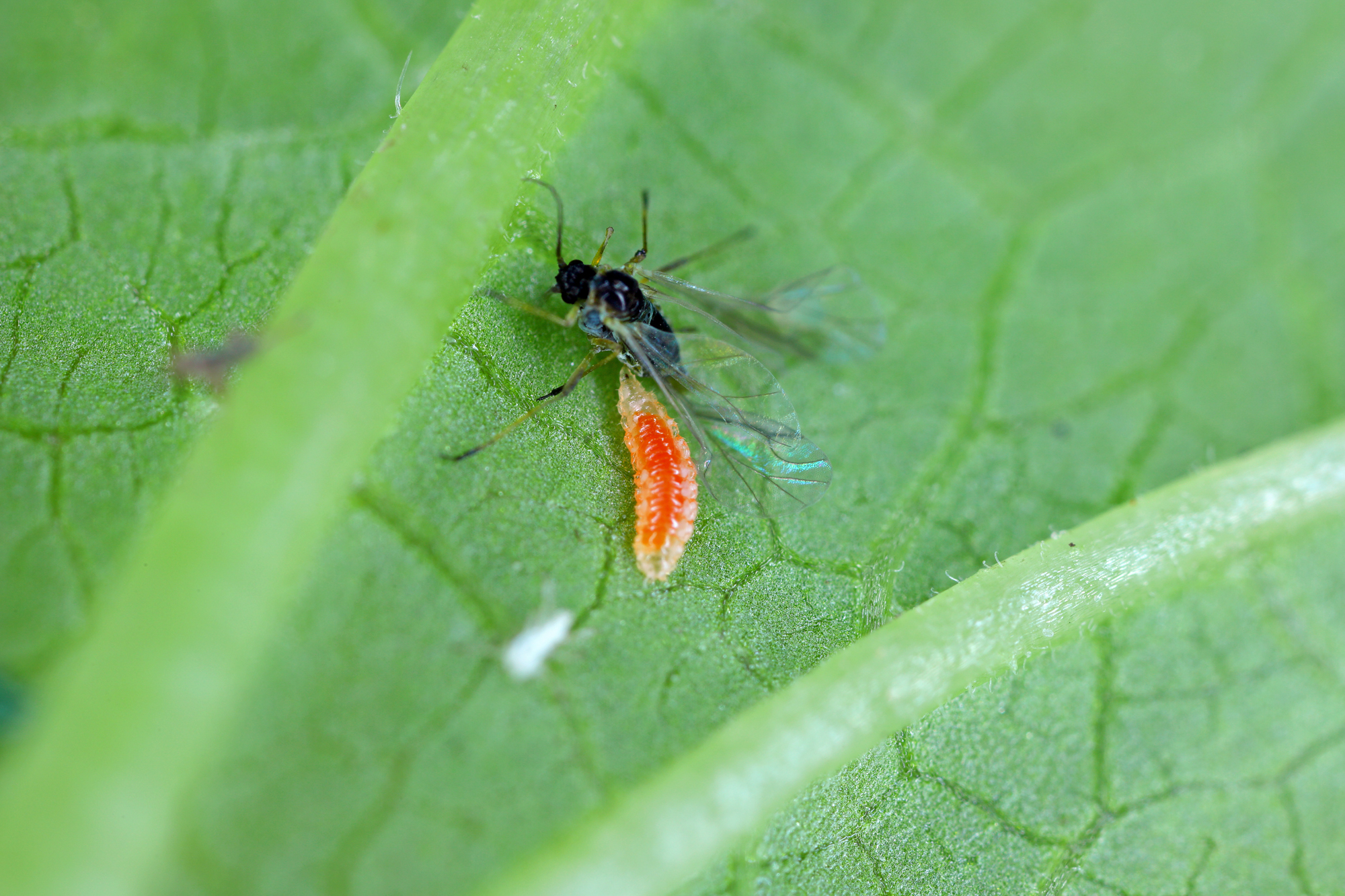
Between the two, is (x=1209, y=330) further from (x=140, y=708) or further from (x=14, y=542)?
(x=14, y=542)

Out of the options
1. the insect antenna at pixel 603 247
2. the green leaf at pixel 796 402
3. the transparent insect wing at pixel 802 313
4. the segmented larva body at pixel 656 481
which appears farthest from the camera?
the transparent insect wing at pixel 802 313

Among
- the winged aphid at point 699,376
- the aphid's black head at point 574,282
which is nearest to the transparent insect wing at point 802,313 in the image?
the winged aphid at point 699,376

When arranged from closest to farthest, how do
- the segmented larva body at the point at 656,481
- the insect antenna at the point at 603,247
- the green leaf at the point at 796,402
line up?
1. the green leaf at the point at 796,402
2. the segmented larva body at the point at 656,481
3. the insect antenna at the point at 603,247

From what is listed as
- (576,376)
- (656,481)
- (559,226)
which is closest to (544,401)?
(576,376)

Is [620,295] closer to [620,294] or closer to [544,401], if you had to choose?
[620,294]

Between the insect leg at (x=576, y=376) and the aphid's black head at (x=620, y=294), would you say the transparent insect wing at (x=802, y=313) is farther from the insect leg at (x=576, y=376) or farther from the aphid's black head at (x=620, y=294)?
the insect leg at (x=576, y=376)

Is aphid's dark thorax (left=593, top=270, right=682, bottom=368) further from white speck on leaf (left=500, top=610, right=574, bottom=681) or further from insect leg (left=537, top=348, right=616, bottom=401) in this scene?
white speck on leaf (left=500, top=610, right=574, bottom=681)
